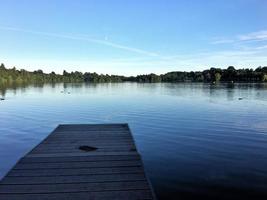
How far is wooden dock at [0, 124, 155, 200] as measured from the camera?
24.1ft

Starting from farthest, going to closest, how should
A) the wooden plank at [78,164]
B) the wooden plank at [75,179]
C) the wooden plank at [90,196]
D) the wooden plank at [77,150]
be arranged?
the wooden plank at [77,150] → the wooden plank at [78,164] → the wooden plank at [75,179] → the wooden plank at [90,196]

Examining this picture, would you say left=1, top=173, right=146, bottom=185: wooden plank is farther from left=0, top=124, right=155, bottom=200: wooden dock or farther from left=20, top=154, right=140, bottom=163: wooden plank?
left=20, top=154, right=140, bottom=163: wooden plank

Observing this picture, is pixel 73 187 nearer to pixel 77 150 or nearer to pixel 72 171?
pixel 72 171

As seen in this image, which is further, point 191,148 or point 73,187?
point 191,148

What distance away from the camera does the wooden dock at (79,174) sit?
24.1ft

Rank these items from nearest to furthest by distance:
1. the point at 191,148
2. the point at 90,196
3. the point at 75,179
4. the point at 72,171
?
the point at 90,196 < the point at 75,179 < the point at 72,171 < the point at 191,148

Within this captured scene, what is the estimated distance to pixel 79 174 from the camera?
8.80 metres

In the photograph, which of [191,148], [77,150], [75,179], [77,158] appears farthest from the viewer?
[191,148]

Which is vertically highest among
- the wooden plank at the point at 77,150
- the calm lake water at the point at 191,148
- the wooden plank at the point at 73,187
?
the wooden plank at the point at 73,187

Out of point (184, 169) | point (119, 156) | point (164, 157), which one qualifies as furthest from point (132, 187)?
point (164, 157)

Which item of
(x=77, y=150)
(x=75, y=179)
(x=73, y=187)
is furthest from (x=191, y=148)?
(x=73, y=187)

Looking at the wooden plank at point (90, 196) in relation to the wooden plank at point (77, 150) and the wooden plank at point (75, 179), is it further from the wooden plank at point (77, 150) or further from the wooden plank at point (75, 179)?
the wooden plank at point (77, 150)

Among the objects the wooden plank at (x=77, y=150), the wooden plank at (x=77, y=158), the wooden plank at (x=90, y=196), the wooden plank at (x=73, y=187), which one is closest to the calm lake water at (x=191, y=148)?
the wooden plank at (x=77, y=150)

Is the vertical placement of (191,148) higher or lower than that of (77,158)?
lower
